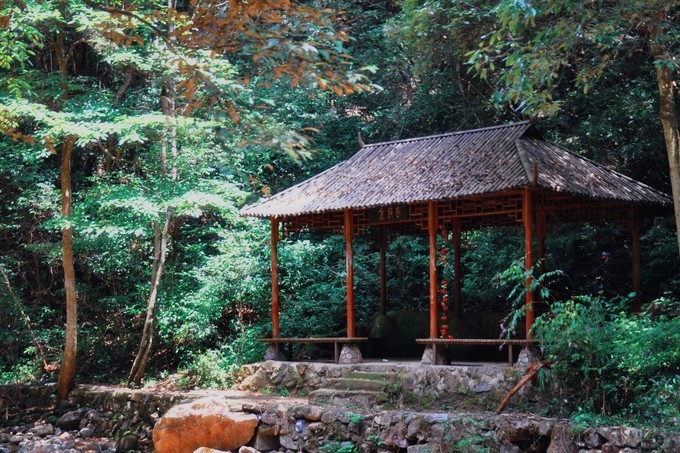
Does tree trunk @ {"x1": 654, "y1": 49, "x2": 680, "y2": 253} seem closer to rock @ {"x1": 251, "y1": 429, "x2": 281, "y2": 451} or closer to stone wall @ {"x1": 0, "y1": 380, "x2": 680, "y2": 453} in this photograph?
stone wall @ {"x1": 0, "y1": 380, "x2": 680, "y2": 453}

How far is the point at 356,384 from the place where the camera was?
40.4 feet

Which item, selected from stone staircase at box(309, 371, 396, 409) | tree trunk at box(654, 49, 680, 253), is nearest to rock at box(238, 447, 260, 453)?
stone staircase at box(309, 371, 396, 409)

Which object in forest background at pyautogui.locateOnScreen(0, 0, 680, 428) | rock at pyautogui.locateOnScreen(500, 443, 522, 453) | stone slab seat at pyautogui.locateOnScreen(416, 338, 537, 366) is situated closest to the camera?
rock at pyautogui.locateOnScreen(500, 443, 522, 453)

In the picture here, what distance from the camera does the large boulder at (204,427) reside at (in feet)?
38.3

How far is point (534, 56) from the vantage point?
37.5 ft

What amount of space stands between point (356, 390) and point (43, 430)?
603 cm

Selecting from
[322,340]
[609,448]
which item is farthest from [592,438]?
[322,340]

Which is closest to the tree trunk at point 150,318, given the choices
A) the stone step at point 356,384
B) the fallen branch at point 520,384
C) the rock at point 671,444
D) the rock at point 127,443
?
the rock at point 127,443

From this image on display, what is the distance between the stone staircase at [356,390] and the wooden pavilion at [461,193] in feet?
2.47

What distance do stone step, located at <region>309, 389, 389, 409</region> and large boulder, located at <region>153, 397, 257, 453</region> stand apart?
0.97 meters

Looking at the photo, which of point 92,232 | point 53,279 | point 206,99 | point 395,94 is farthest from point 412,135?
point 206,99

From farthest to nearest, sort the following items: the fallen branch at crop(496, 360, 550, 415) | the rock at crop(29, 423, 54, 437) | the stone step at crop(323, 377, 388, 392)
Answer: the rock at crop(29, 423, 54, 437) < the stone step at crop(323, 377, 388, 392) < the fallen branch at crop(496, 360, 550, 415)

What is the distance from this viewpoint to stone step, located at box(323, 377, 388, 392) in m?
12.1

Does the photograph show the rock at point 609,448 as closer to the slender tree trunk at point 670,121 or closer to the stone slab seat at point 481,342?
the stone slab seat at point 481,342
